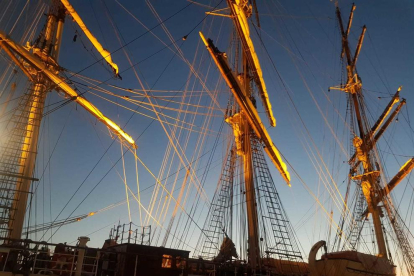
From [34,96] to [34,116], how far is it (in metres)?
1.07

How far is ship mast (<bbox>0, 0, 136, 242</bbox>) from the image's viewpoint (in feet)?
46.5

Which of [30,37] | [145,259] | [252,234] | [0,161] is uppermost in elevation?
[30,37]

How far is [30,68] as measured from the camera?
1755 cm

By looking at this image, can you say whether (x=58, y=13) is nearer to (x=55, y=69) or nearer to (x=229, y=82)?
(x=55, y=69)

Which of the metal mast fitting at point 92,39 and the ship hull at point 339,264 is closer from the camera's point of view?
the ship hull at point 339,264

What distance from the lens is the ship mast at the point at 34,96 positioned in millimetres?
14172

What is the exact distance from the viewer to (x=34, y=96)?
16453 millimetres

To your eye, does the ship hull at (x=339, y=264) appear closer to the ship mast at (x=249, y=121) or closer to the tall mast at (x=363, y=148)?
the ship mast at (x=249, y=121)

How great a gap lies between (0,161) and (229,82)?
1065 centimetres

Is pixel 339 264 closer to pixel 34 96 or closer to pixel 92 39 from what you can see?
pixel 34 96

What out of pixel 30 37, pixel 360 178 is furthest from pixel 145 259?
pixel 360 178

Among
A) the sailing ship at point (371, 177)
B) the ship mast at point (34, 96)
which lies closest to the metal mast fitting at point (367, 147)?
the sailing ship at point (371, 177)

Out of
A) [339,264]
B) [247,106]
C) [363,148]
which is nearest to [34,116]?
[247,106]

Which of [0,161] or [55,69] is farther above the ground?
[55,69]
